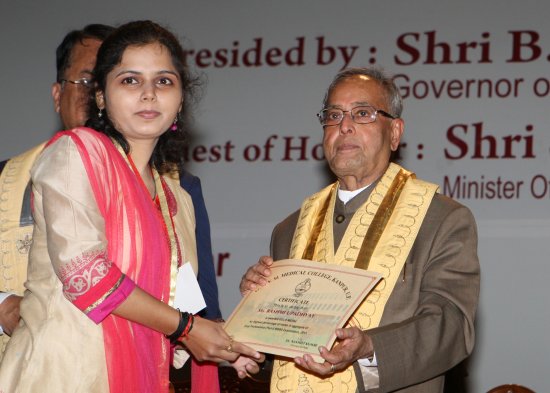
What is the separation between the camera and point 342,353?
2.88 meters

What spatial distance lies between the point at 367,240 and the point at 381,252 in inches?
3.1

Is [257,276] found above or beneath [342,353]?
above

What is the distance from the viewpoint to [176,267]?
2.98 m

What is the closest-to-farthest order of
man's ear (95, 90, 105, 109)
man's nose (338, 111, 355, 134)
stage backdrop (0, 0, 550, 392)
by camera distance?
man's ear (95, 90, 105, 109) → man's nose (338, 111, 355, 134) → stage backdrop (0, 0, 550, 392)

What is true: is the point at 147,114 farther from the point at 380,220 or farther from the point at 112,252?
the point at 380,220

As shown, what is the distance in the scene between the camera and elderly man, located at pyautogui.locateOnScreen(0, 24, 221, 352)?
3373 millimetres

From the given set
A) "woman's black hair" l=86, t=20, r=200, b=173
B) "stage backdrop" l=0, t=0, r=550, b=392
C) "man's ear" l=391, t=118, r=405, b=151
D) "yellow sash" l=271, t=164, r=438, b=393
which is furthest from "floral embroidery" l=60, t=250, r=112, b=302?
"stage backdrop" l=0, t=0, r=550, b=392

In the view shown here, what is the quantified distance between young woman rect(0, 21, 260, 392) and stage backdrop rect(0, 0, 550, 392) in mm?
2401

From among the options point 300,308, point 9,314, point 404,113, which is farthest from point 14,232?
point 404,113

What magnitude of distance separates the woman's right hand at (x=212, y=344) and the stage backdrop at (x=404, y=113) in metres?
2.43

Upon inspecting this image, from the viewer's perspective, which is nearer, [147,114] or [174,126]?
[147,114]

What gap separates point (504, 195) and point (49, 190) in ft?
10.2

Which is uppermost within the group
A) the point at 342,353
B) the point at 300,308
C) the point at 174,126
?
the point at 174,126

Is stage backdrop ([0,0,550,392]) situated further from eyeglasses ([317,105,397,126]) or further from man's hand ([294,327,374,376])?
man's hand ([294,327,374,376])
